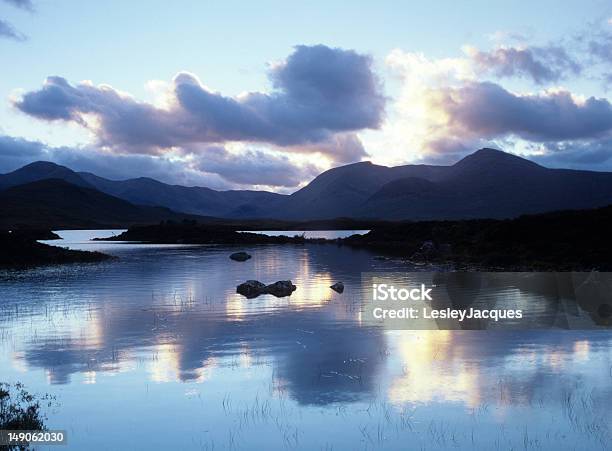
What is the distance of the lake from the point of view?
15.2 m

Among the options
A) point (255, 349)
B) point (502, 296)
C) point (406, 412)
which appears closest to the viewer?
point (406, 412)

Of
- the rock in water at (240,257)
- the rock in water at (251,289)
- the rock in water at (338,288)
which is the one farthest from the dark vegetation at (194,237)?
the rock in water at (251,289)

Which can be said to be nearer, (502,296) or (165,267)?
(502,296)

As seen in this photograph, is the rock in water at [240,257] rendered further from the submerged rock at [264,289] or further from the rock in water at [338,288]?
the rock in water at [338,288]

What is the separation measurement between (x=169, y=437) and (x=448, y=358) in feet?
38.9

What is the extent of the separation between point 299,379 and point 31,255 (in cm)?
6615

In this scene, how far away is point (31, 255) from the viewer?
75688mm

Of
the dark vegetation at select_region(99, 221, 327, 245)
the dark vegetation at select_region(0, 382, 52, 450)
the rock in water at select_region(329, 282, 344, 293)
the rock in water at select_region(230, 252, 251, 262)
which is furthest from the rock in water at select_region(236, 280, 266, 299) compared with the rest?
the dark vegetation at select_region(99, 221, 327, 245)

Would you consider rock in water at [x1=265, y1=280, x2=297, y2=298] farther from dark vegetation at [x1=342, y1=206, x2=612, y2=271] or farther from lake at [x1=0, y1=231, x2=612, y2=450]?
dark vegetation at [x1=342, y1=206, x2=612, y2=271]

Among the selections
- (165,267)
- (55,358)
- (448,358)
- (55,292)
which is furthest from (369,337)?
(165,267)

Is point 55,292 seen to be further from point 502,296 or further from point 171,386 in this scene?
point 502,296

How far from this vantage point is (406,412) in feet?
54.6

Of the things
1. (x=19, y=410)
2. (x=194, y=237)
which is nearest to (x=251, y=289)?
(x=19, y=410)

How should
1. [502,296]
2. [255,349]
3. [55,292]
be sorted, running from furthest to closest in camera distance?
[55,292] → [502,296] → [255,349]
